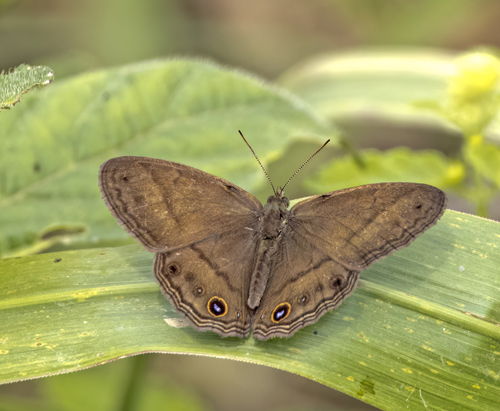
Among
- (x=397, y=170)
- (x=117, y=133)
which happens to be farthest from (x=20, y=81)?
(x=397, y=170)

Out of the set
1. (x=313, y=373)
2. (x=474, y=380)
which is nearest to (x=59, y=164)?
(x=313, y=373)

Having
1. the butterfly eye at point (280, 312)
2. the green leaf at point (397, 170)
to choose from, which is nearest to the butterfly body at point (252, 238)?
the butterfly eye at point (280, 312)

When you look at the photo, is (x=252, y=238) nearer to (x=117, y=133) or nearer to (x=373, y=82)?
(x=117, y=133)

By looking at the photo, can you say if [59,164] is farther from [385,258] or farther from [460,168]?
[460,168]

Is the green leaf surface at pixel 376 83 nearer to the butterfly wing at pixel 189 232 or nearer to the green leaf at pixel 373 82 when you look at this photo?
the green leaf at pixel 373 82

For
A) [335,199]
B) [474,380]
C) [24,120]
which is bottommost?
[474,380]

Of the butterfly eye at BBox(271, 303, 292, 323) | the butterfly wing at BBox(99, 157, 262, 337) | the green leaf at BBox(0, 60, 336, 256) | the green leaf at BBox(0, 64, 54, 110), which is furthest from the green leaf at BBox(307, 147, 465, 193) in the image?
the green leaf at BBox(0, 64, 54, 110)
